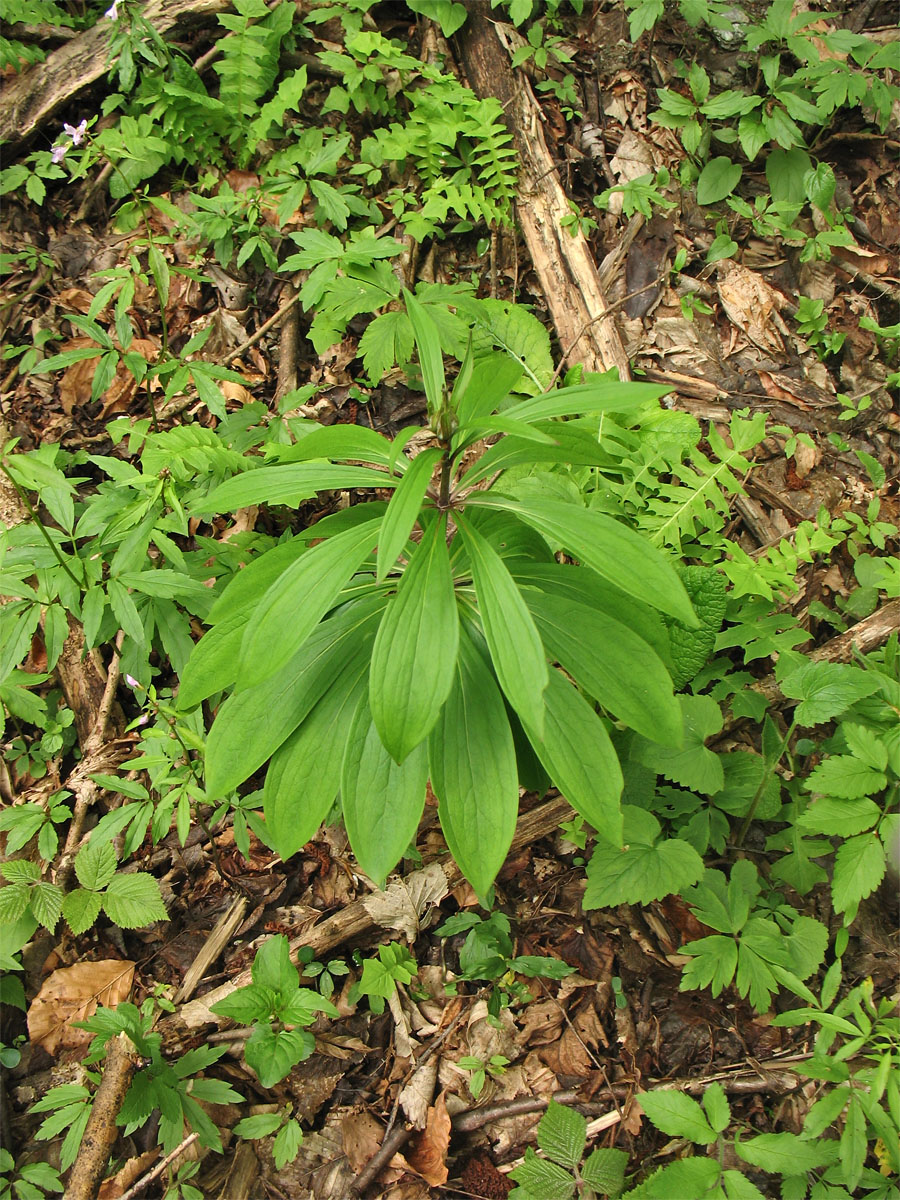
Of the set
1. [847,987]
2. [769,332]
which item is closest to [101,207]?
[769,332]

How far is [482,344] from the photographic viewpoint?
3.01 m

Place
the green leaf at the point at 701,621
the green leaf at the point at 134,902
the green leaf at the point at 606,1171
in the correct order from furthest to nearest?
the green leaf at the point at 134,902, the green leaf at the point at 701,621, the green leaf at the point at 606,1171

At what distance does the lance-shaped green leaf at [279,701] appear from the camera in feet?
5.50

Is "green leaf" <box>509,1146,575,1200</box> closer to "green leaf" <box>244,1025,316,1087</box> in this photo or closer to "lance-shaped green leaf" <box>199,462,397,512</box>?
"green leaf" <box>244,1025,316,1087</box>

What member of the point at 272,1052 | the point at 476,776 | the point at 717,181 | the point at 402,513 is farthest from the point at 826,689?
the point at 717,181

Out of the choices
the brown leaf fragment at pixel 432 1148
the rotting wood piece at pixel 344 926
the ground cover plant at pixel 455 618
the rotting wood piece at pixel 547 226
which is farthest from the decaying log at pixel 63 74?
the brown leaf fragment at pixel 432 1148

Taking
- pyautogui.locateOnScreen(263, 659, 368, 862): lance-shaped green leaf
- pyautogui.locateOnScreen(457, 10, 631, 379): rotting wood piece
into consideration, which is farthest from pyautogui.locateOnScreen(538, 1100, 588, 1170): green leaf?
pyautogui.locateOnScreen(457, 10, 631, 379): rotting wood piece

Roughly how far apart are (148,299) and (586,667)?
3.15m

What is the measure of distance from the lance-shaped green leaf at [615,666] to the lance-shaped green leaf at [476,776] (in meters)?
0.19

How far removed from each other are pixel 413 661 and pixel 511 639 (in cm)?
19

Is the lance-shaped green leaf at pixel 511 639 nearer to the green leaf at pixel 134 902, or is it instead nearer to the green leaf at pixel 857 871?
the green leaf at pixel 857 871

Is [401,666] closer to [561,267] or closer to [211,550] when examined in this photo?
[211,550]

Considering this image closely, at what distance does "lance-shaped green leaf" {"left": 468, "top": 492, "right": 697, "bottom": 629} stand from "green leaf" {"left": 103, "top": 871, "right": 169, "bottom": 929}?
1712 mm

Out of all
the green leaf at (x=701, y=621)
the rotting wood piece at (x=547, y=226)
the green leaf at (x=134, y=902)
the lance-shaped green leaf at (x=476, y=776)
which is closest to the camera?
the lance-shaped green leaf at (x=476, y=776)
